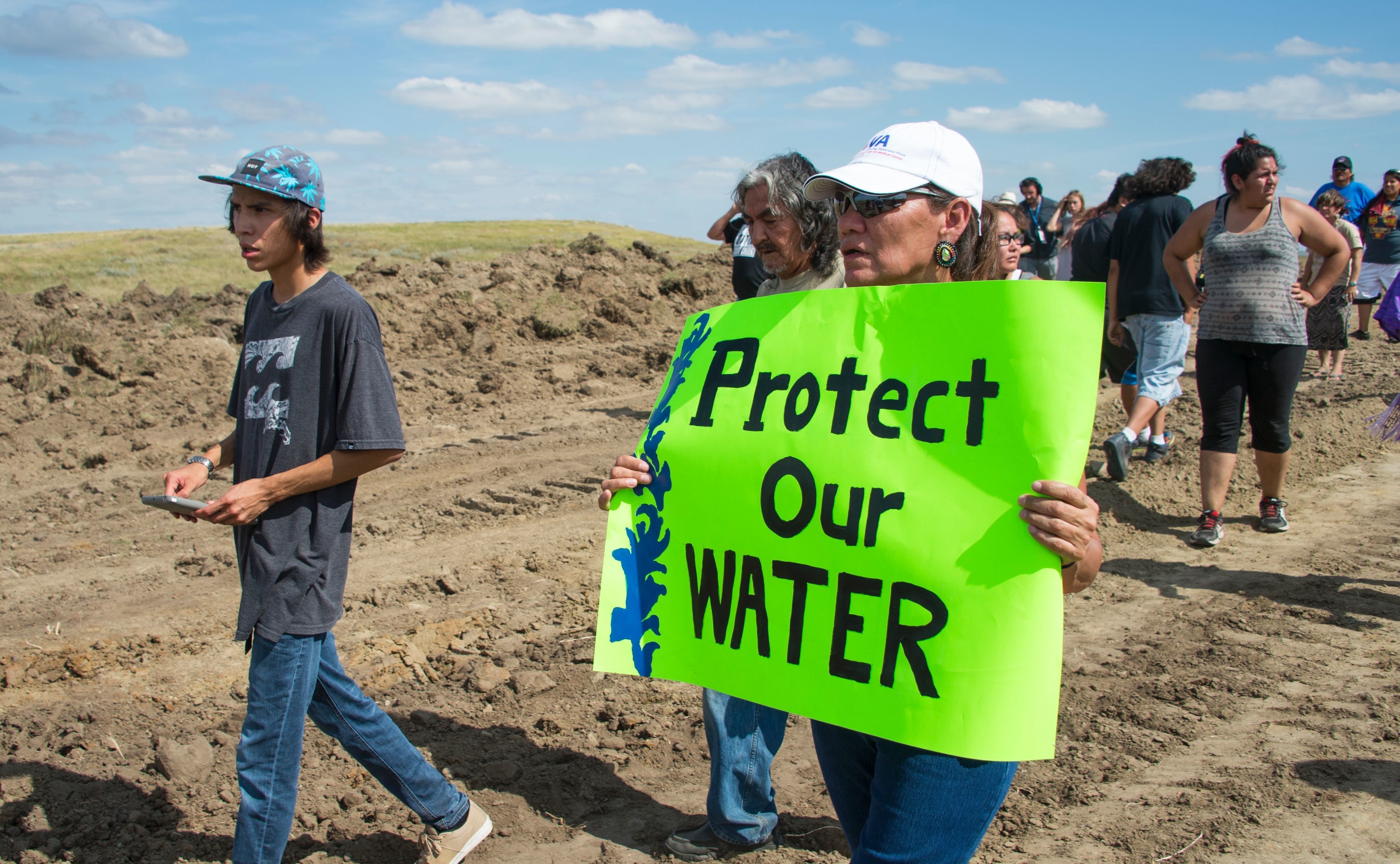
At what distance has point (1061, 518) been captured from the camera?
163 cm

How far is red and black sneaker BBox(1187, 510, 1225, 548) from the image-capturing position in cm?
586

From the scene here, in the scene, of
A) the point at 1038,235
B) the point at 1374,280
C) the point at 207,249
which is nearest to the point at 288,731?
the point at 1038,235

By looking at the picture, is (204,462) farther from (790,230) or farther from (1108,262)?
(1108,262)

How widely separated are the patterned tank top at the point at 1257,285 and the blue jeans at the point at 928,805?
4528 millimetres

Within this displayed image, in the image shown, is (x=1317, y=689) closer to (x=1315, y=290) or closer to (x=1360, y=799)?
(x=1360, y=799)

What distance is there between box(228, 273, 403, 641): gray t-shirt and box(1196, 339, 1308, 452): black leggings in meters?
4.75

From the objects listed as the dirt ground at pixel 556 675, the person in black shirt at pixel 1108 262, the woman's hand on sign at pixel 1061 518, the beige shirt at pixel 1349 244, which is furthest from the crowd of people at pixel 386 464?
the beige shirt at pixel 1349 244

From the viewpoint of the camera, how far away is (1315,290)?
5.36 m

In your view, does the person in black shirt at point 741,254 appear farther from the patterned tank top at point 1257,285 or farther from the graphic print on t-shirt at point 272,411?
the graphic print on t-shirt at point 272,411

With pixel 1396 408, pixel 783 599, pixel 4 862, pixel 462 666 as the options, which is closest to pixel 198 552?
pixel 462 666

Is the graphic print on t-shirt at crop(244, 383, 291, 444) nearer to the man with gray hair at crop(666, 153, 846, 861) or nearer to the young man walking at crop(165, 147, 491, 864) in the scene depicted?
the young man walking at crop(165, 147, 491, 864)

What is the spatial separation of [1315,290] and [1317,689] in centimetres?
244

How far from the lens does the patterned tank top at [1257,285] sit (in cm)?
534

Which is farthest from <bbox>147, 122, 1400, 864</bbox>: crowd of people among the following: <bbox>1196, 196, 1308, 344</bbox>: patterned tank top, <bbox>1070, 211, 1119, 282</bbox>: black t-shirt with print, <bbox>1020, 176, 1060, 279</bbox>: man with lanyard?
<bbox>1020, 176, 1060, 279</bbox>: man with lanyard
